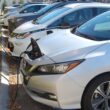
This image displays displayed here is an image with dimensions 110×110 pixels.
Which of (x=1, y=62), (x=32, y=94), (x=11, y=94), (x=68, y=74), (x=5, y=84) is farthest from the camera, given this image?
(x=1, y=62)

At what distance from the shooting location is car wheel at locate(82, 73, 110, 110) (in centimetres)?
516

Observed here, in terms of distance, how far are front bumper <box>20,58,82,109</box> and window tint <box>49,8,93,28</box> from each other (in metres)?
4.45

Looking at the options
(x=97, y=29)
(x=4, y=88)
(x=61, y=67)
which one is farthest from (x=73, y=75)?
(x=4, y=88)

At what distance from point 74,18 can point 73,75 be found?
516 cm

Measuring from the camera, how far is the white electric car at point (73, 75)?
16.6 ft

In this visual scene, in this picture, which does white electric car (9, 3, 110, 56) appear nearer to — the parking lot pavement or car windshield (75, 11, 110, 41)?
the parking lot pavement

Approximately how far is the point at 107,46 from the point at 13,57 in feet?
16.7

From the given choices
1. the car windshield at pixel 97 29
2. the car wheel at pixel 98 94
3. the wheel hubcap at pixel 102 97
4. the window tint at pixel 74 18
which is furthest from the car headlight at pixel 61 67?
the window tint at pixel 74 18

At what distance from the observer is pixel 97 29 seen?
617 centimetres

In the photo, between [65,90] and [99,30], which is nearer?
[65,90]

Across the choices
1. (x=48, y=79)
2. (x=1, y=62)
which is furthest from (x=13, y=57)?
(x=48, y=79)

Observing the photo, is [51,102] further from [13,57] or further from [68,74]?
[13,57]

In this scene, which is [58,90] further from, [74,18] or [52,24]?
[74,18]

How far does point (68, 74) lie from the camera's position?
Result: 5047 mm
